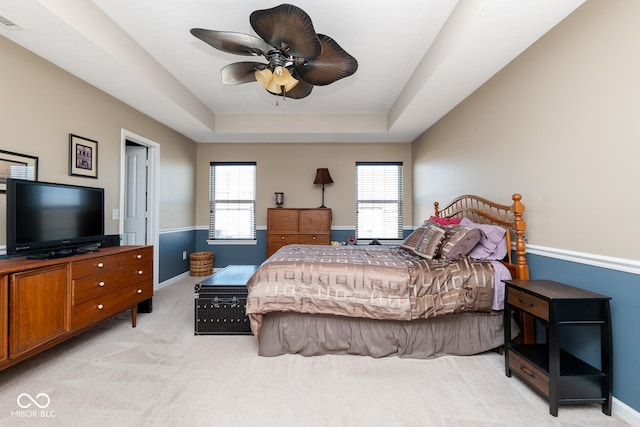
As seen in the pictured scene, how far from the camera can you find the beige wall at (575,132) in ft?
5.40

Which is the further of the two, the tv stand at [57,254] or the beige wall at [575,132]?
the tv stand at [57,254]

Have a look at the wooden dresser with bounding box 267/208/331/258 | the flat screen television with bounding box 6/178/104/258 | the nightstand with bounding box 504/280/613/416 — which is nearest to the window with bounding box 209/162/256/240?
the wooden dresser with bounding box 267/208/331/258

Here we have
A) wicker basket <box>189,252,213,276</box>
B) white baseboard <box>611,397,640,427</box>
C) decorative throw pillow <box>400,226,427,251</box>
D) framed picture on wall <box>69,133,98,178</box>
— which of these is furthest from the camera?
wicker basket <box>189,252,213,276</box>

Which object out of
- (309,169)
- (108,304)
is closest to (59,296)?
(108,304)

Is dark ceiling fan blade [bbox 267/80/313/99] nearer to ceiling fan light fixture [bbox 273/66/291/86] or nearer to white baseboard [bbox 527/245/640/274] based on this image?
ceiling fan light fixture [bbox 273/66/291/86]

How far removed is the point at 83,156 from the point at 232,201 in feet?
9.20

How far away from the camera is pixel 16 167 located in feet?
7.93

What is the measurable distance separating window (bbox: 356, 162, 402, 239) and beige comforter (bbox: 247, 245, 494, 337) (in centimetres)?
327

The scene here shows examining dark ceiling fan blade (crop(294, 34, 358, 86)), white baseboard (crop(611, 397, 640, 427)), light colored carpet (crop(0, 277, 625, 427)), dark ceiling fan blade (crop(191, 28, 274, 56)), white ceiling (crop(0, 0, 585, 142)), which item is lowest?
light colored carpet (crop(0, 277, 625, 427))

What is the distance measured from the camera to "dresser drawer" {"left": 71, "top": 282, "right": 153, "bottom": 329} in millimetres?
2326

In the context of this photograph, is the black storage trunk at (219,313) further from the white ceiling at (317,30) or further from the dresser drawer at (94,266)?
the white ceiling at (317,30)

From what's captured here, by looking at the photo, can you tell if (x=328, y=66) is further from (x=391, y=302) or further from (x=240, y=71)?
(x=391, y=302)

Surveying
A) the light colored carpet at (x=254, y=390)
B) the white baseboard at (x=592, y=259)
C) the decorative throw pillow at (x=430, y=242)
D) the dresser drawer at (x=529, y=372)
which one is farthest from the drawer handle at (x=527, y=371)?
the decorative throw pillow at (x=430, y=242)

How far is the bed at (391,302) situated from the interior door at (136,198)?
288 cm
